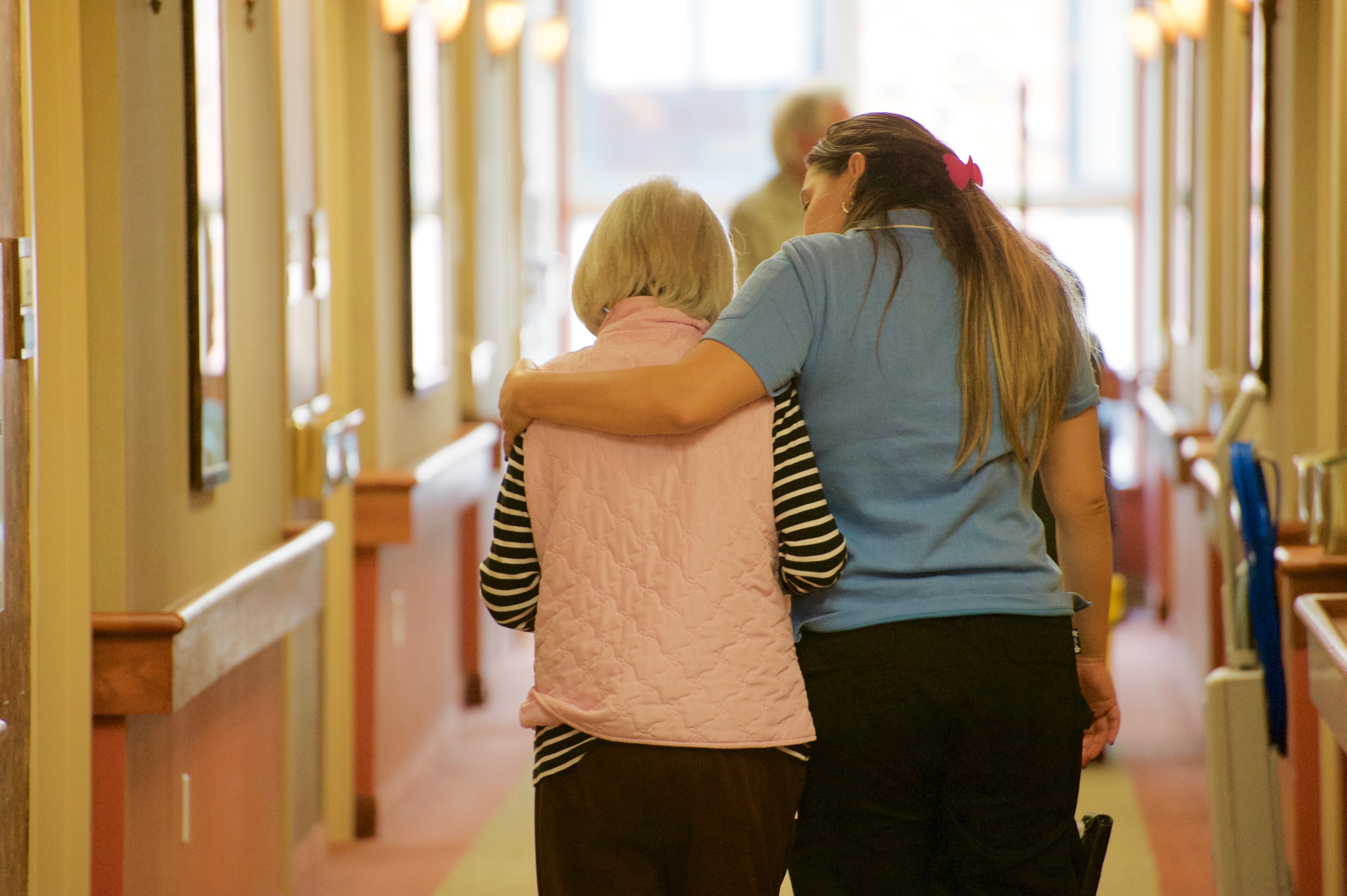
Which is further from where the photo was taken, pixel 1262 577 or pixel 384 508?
pixel 384 508

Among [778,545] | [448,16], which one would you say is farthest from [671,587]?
[448,16]

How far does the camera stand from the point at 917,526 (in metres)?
1.64

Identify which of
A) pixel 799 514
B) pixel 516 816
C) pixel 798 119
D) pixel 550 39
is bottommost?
pixel 516 816

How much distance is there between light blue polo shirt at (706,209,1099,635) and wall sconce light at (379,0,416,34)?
2.61 m

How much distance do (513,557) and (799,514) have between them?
342 mm

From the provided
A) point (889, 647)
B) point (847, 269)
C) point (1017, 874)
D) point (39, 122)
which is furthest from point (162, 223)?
point (1017, 874)

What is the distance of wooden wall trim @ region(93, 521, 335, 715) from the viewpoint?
2229mm

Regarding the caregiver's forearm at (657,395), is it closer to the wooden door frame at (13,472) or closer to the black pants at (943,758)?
the black pants at (943,758)

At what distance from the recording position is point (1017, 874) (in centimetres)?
166

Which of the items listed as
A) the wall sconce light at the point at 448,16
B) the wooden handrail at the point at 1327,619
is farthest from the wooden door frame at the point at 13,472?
the wall sconce light at the point at 448,16

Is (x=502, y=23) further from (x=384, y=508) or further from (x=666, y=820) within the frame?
(x=666, y=820)

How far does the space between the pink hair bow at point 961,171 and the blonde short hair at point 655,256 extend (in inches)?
11.3

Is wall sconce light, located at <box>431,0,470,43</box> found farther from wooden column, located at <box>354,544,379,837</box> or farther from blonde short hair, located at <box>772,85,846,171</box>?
wooden column, located at <box>354,544,379,837</box>

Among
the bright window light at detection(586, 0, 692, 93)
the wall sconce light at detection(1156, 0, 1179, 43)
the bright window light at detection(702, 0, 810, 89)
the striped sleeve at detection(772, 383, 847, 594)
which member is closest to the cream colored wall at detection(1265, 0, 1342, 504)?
the striped sleeve at detection(772, 383, 847, 594)
